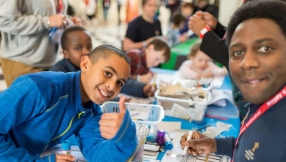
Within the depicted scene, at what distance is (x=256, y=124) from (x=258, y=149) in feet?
0.25

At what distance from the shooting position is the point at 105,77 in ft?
3.51

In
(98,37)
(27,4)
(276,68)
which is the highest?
(27,4)

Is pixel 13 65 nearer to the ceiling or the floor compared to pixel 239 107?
nearer to the ceiling

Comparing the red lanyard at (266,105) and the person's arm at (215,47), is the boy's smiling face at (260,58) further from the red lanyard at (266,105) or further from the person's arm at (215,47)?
the person's arm at (215,47)

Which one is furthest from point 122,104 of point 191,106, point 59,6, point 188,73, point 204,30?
point 188,73

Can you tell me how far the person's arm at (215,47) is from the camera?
1.50 meters

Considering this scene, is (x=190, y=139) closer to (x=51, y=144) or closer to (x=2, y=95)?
(x=51, y=144)

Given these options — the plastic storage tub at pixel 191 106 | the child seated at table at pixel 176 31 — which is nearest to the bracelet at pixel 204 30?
the plastic storage tub at pixel 191 106

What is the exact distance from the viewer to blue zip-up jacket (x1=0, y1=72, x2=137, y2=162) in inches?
36.8

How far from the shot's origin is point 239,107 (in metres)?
1.62

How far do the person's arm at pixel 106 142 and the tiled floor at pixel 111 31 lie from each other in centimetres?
468

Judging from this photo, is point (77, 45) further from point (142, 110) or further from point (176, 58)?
point (176, 58)

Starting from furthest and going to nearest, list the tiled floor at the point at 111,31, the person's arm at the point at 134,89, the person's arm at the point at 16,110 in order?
the tiled floor at the point at 111,31 < the person's arm at the point at 134,89 < the person's arm at the point at 16,110

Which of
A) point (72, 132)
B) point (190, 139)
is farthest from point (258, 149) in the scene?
point (72, 132)
